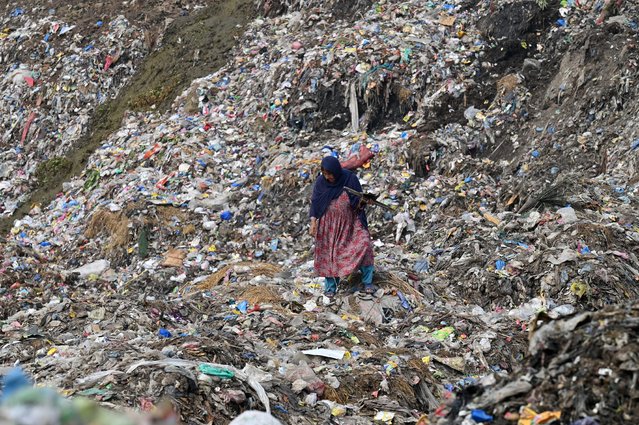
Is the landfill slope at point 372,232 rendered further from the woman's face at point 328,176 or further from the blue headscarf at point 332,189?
the woman's face at point 328,176

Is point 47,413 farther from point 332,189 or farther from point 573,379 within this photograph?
point 332,189

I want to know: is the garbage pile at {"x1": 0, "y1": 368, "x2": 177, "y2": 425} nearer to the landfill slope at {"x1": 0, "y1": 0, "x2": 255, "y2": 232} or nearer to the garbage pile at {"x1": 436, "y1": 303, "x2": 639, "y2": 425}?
the garbage pile at {"x1": 436, "y1": 303, "x2": 639, "y2": 425}

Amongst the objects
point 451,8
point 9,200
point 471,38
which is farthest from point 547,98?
point 9,200

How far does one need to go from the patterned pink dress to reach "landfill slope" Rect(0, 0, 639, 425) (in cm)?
28

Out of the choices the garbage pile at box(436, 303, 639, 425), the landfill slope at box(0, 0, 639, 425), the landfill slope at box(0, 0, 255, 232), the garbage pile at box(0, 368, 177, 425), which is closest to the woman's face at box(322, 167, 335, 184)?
the landfill slope at box(0, 0, 639, 425)

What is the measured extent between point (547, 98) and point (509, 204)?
2.40 m

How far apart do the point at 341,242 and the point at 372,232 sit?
237cm

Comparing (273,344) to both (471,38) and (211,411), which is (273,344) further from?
(471,38)

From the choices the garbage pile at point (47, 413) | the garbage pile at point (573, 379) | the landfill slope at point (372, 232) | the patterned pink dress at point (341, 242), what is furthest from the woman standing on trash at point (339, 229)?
the garbage pile at point (47, 413)

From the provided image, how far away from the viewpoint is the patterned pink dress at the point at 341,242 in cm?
686

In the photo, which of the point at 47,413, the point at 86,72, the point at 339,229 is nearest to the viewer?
the point at 47,413

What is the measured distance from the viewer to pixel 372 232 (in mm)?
9266

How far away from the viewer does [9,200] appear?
13.7m

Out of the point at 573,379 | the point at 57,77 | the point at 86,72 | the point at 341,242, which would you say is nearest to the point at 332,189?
the point at 341,242
